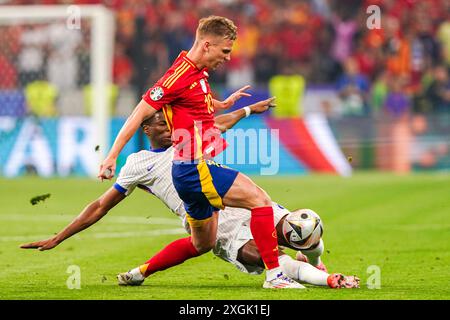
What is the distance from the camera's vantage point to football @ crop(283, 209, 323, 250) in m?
8.95

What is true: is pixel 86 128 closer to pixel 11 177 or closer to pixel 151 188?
pixel 11 177

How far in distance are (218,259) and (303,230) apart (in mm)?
2725

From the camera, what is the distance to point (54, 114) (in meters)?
23.9

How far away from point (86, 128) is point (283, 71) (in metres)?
6.40

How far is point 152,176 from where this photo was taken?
376 inches

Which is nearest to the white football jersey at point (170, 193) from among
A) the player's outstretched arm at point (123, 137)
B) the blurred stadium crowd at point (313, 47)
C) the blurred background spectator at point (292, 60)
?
the player's outstretched arm at point (123, 137)

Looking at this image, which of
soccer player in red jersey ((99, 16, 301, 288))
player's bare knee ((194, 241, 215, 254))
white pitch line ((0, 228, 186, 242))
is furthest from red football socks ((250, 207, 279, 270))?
white pitch line ((0, 228, 186, 242))

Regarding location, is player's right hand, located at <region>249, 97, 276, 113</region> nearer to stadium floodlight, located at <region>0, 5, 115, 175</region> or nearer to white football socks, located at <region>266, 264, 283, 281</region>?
white football socks, located at <region>266, 264, 283, 281</region>

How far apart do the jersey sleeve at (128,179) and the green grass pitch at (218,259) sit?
0.85 meters

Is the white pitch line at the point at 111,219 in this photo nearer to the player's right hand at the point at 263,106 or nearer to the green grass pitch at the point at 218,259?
the green grass pitch at the point at 218,259

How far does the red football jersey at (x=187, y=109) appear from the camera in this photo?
28.2ft

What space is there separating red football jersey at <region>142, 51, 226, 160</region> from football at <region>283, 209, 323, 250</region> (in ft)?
3.02

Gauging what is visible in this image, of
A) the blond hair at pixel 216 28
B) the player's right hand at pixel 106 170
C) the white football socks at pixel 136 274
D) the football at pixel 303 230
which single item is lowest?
the white football socks at pixel 136 274
